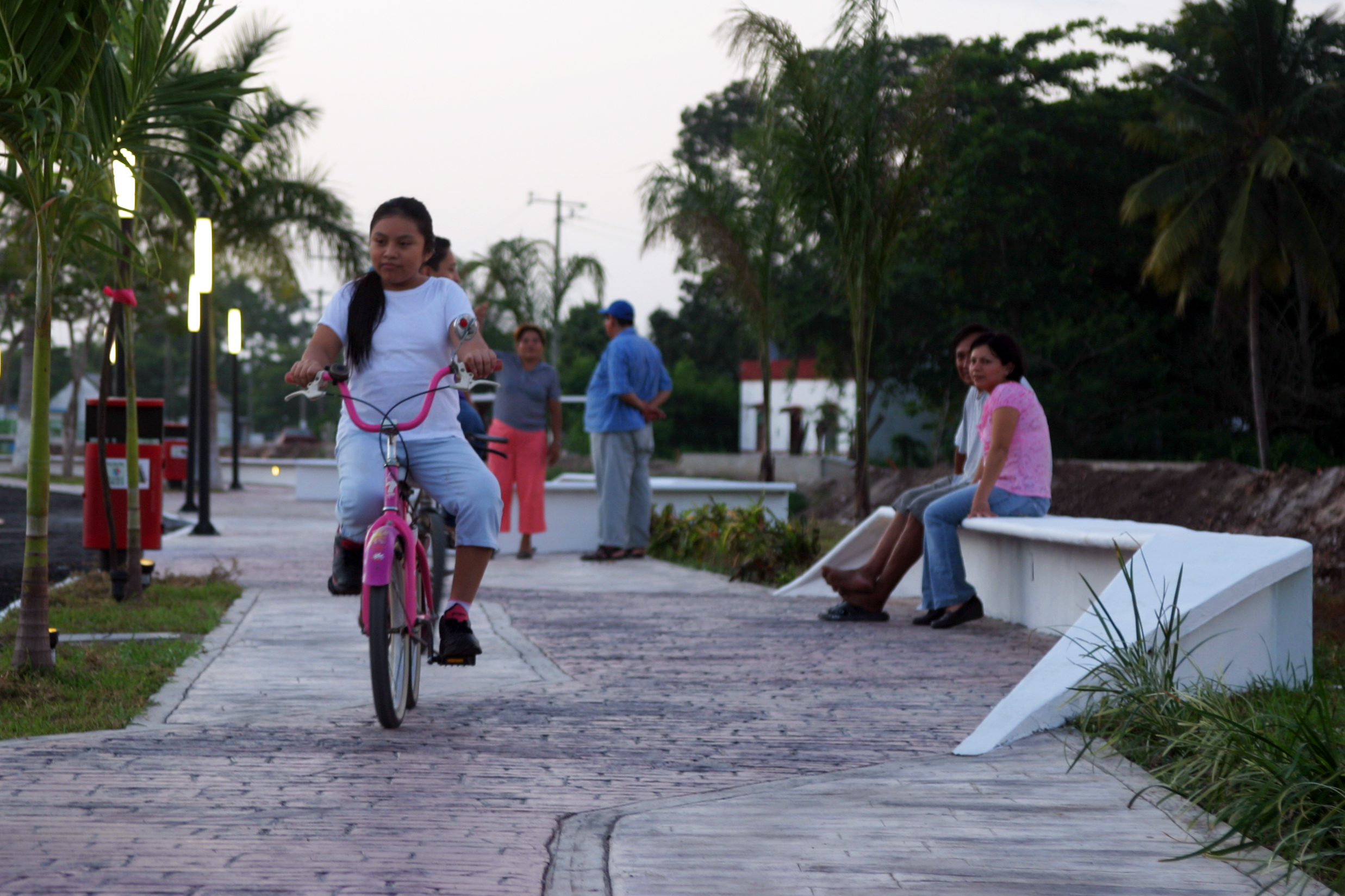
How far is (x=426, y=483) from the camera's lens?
455 cm

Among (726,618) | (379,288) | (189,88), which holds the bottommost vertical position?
(726,618)

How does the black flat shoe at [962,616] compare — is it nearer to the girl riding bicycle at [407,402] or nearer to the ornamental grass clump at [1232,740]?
the ornamental grass clump at [1232,740]

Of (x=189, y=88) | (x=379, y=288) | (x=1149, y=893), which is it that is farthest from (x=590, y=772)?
(x=189, y=88)

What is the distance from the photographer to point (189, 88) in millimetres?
5562

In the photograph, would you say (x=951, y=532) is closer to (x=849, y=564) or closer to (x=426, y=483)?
(x=849, y=564)

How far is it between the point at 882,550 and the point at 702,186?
1449 cm

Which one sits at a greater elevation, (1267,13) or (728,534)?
(1267,13)

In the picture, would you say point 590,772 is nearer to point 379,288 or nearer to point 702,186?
point 379,288

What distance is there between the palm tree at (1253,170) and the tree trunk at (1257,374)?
0.03 m

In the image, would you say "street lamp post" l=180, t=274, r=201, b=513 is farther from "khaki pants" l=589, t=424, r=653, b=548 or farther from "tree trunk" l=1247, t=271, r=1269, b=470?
"tree trunk" l=1247, t=271, r=1269, b=470

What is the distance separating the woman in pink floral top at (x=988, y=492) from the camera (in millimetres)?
6965

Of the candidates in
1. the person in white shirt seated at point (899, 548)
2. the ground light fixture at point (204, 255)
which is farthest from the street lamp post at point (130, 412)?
the person in white shirt seated at point (899, 548)

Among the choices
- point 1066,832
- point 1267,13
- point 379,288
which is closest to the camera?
point 1066,832

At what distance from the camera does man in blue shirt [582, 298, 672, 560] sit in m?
10.9
